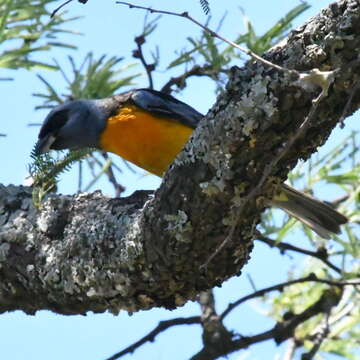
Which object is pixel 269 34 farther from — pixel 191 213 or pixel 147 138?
pixel 191 213

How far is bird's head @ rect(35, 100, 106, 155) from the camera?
15.0ft

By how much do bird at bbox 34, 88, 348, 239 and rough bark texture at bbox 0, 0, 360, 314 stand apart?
1.00 metres

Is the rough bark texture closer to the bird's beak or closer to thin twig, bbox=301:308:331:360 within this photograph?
thin twig, bbox=301:308:331:360

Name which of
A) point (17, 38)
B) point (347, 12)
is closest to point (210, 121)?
point (347, 12)

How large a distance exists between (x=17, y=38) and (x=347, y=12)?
6.34ft

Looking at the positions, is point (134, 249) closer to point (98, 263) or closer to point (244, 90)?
point (98, 263)

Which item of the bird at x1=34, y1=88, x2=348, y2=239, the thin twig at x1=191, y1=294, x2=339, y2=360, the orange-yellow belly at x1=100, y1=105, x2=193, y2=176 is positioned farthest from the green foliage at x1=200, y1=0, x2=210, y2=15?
the orange-yellow belly at x1=100, y1=105, x2=193, y2=176

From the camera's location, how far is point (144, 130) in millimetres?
4422

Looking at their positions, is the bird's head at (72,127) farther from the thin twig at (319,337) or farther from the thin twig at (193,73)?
the thin twig at (319,337)

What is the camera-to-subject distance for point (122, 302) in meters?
2.94

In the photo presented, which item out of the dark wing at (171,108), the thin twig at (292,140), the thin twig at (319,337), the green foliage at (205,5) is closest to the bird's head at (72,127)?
the dark wing at (171,108)

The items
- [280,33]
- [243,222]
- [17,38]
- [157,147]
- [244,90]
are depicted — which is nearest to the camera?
[244,90]

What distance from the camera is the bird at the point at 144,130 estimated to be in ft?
13.3

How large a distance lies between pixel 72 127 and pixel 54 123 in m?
0.12
